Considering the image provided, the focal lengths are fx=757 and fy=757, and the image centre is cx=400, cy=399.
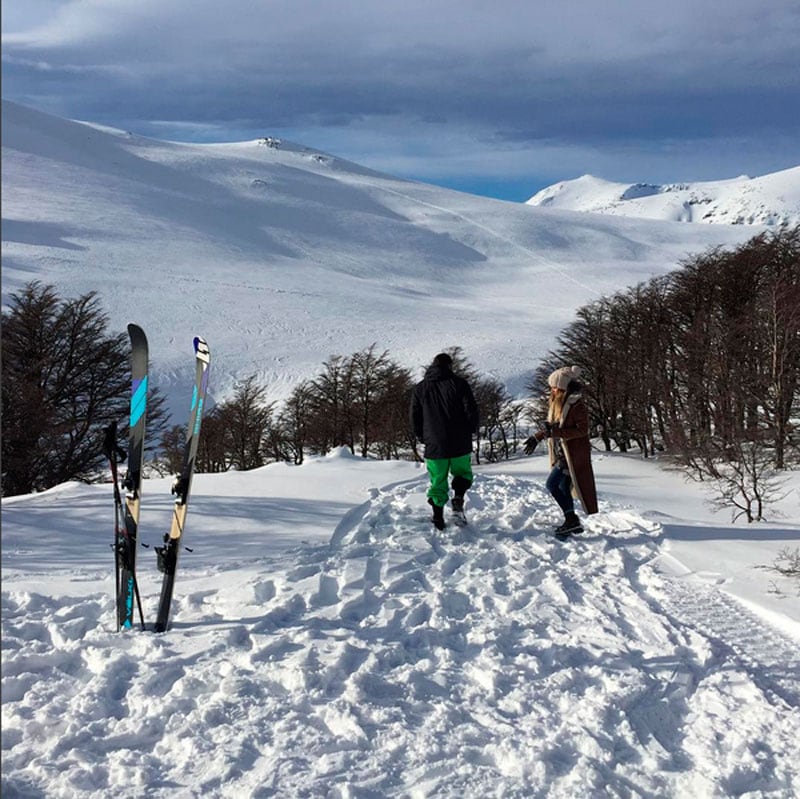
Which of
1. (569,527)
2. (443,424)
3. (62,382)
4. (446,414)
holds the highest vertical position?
(62,382)

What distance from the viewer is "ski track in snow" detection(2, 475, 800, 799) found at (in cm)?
355

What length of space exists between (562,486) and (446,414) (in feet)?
4.73

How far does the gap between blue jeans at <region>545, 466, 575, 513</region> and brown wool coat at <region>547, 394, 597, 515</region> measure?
3.5 inches

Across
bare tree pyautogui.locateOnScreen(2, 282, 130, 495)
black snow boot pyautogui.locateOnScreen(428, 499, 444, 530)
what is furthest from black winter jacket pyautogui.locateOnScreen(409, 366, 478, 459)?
bare tree pyautogui.locateOnScreen(2, 282, 130, 495)

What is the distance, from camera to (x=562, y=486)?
8008mm

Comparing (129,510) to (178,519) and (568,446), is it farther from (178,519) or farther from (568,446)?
(568,446)

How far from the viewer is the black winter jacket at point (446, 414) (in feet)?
26.6

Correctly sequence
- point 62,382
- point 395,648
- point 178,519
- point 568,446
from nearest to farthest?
1. point 395,648
2. point 178,519
3. point 568,446
4. point 62,382

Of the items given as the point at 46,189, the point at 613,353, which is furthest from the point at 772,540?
the point at 46,189

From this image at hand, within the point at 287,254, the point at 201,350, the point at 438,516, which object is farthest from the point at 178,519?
the point at 287,254

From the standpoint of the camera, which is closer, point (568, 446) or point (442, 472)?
point (568, 446)

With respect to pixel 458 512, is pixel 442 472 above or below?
above

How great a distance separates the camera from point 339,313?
273 feet

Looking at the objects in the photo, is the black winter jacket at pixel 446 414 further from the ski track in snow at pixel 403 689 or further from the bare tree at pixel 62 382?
the bare tree at pixel 62 382
